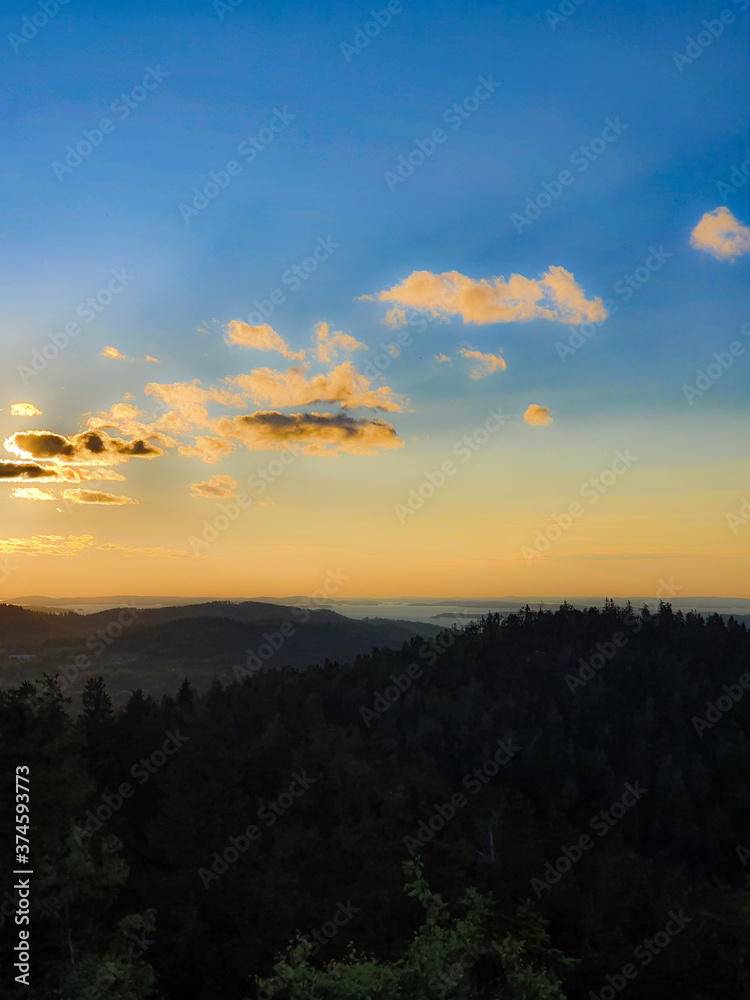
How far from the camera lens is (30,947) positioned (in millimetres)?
30219

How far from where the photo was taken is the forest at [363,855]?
31.5 meters

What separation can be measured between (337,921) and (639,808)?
8606 centimetres

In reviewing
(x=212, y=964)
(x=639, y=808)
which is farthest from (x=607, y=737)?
(x=212, y=964)

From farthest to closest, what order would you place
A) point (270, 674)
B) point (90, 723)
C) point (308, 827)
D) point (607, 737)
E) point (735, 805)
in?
point (270, 674) → point (607, 737) → point (735, 805) → point (90, 723) → point (308, 827)

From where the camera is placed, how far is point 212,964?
46.8 meters

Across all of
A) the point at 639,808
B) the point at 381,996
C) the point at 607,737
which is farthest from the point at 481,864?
the point at 607,737

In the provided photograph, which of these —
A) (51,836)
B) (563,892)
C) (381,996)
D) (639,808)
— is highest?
(51,836)

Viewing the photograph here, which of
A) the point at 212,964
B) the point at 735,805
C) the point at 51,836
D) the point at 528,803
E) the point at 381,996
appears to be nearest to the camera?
the point at 381,996

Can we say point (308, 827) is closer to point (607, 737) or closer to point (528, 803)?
point (528, 803)

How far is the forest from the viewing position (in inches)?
1240

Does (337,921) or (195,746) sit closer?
(337,921)

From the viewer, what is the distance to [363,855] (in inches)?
2186

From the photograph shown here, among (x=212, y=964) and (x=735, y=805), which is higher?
(x=212, y=964)

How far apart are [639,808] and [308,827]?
243ft
